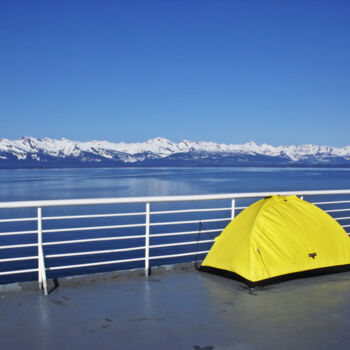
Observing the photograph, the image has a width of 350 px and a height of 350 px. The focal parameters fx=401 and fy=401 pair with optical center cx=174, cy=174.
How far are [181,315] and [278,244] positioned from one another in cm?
140

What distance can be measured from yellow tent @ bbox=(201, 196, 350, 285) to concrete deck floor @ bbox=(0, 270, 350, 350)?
161mm

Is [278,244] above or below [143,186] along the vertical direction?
above

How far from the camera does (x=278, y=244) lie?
4.21 m

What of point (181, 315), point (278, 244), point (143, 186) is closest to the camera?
point (181, 315)

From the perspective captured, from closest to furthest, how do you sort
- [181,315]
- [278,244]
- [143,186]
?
[181,315]
[278,244]
[143,186]

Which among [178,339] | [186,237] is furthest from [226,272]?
[186,237]

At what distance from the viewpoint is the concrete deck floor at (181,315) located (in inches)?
113

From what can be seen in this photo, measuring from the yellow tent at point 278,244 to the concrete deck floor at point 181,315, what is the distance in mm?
161

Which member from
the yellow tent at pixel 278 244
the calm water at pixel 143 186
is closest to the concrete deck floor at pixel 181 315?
the yellow tent at pixel 278 244

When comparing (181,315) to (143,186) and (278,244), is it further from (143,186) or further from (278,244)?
(143,186)

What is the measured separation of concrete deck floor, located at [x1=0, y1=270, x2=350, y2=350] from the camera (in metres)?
2.87

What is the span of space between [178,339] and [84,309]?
1.03 m

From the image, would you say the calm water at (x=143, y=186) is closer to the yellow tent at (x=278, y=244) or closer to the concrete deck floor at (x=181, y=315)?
the yellow tent at (x=278, y=244)

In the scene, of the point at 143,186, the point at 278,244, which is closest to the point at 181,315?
the point at 278,244
